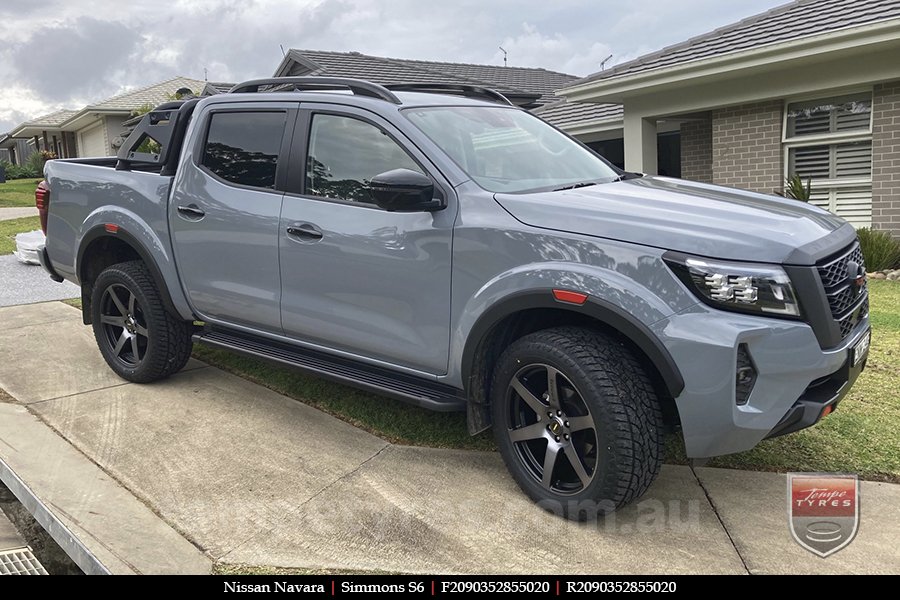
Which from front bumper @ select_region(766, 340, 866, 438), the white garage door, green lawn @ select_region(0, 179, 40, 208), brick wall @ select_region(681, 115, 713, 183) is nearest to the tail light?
front bumper @ select_region(766, 340, 866, 438)

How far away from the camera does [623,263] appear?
10.6 feet

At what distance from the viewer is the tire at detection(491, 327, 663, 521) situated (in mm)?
3236

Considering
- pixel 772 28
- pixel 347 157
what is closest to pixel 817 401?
pixel 347 157

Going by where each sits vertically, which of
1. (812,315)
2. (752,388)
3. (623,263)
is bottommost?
(752,388)

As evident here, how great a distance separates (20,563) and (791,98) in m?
11.3

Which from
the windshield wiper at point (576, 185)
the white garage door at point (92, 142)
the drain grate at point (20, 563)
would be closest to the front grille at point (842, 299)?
the windshield wiper at point (576, 185)

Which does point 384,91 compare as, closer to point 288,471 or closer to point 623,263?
point 623,263

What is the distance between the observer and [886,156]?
10.4 meters

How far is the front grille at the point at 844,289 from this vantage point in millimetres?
3180

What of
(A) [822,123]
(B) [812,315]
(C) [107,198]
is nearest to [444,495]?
(B) [812,315]

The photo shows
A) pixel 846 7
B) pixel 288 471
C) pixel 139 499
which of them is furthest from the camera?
pixel 846 7

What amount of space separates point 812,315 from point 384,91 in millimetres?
2507

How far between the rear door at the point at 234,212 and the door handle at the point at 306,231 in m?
0.16

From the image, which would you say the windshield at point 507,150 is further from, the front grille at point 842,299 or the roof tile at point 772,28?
the roof tile at point 772,28
